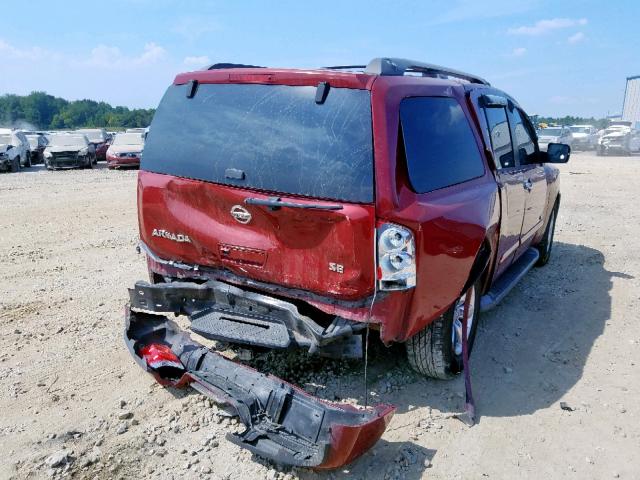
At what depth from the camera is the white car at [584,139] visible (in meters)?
33.4

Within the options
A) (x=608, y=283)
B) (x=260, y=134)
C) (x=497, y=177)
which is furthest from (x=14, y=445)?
(x=608, y=283)

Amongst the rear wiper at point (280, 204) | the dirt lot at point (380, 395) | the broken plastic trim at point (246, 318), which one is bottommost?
the dirt lot at point (380, 395)

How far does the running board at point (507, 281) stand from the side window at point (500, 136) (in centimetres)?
102

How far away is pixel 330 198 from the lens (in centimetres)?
288

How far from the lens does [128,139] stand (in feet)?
71.3

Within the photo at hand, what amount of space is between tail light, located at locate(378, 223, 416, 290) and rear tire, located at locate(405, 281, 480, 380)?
734mm

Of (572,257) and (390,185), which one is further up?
(390,185)

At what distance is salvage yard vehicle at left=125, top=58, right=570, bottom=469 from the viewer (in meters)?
2.83

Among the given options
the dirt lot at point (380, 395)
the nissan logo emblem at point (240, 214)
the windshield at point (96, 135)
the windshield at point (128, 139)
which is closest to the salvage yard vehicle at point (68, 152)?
the windshield at point (128, 139)

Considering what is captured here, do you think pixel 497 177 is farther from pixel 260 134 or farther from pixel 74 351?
pixel 74 351

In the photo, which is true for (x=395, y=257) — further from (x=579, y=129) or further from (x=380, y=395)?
(x=579, y=129)

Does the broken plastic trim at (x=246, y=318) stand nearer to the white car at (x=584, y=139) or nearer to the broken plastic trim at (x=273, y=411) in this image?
the broken plastic trim at (x=273, y=411)

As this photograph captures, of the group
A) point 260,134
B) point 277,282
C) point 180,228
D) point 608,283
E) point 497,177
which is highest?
point 260,134

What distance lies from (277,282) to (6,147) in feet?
65.9
